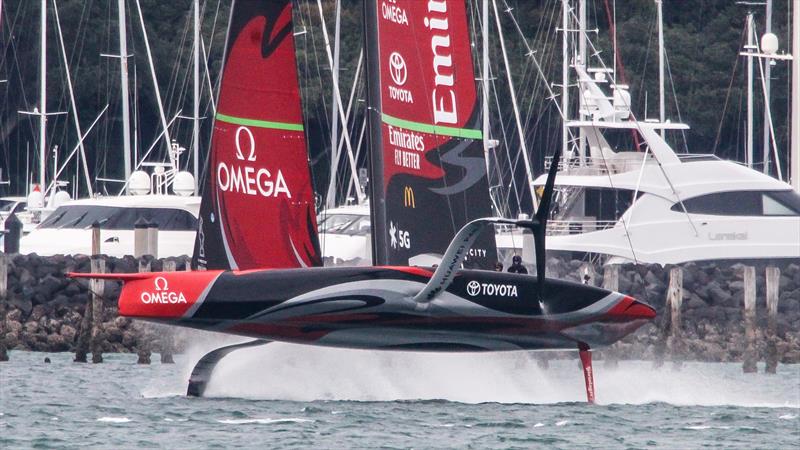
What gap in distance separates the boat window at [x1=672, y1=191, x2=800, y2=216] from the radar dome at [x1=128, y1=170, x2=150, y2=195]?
9248 millimetres

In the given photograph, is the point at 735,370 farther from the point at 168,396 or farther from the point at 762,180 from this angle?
the point at 168,396

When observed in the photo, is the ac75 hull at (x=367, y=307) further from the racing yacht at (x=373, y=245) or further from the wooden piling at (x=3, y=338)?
the wooden piling at (x=3, y=338)

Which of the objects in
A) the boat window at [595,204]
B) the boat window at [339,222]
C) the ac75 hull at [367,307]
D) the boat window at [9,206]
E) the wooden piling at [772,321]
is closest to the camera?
the ac75 hull at [367,307]

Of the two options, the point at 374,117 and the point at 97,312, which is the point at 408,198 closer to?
the point at 374,117

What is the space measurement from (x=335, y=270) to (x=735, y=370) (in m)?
8.93

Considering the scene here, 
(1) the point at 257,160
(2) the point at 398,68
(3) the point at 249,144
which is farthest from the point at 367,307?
(2) the point at 398,68

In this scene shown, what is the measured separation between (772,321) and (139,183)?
39.0 ft

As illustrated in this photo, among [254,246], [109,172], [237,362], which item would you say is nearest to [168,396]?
[237,362]

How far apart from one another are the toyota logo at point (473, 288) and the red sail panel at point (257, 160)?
6.95ft

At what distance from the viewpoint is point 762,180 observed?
87.6 ft

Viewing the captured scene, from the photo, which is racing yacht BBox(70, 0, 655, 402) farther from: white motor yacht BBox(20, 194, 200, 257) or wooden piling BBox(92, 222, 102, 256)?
white motor yacht BBox(20, 194, 200, 257)

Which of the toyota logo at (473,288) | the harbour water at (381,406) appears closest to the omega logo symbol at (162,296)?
the harbour water at (381,406)

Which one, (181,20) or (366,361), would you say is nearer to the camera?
(366,361)

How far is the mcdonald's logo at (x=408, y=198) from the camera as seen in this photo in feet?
57.9
